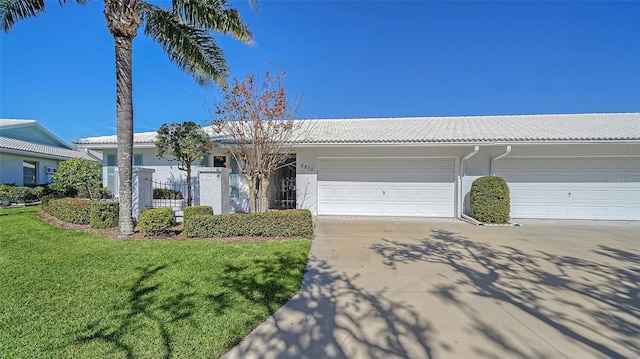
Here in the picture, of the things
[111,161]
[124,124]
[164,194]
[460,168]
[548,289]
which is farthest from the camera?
[111,161]

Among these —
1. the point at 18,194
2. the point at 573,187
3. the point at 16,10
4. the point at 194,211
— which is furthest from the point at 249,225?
the point at 18,194

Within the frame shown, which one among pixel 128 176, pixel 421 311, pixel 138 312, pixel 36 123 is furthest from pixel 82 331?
pixel 36 123

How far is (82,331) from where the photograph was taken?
252 cm

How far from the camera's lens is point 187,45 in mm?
7598

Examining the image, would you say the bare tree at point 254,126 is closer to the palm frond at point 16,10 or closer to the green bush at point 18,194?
the palm frond at point 16,10

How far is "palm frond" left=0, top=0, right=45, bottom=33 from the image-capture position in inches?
257

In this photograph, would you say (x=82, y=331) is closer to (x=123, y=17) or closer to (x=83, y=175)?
(x=123, y=17)

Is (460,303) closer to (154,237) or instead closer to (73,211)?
(154,237)

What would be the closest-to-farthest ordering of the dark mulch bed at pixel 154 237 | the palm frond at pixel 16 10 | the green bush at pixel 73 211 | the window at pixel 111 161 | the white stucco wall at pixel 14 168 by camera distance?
1. the dark mulch bed at pixel 154 237
2. the palm frond at pixel 16 10
3. the green bush at pixel 73 211
4. the window at pixel 111 161
5. the white stucco wall at pixel 14 168

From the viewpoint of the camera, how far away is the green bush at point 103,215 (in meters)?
6.93

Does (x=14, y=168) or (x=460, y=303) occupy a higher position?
(x=14, y=168)

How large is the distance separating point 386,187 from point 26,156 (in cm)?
2110

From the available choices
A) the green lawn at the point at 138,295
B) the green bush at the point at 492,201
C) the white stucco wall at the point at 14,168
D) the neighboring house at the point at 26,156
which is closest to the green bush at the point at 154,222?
the green lawn at the point at 138,295

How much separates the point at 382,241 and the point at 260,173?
3.79 m
